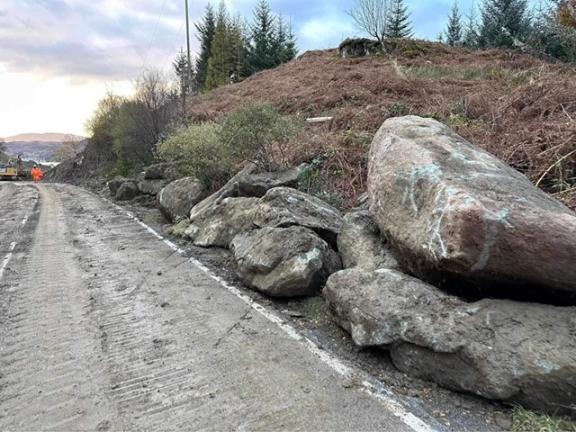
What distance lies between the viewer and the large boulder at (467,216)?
11.4ft

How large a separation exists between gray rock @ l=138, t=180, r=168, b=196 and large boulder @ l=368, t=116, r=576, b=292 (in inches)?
425

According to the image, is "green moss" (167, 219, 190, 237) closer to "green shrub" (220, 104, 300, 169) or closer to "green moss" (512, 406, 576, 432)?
"green shrub" (220, 104, 300, 169)

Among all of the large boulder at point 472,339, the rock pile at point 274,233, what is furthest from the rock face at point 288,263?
the large boulder at point 472,339

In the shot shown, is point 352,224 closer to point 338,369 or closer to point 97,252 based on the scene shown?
point 338,369

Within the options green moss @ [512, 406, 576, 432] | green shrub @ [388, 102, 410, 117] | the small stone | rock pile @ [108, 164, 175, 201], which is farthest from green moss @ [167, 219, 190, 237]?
green moss @ [512, 406, 576, 432]

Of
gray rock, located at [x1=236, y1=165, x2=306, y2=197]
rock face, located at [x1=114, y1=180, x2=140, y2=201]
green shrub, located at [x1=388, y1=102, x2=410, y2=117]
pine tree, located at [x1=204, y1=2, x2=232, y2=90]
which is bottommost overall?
rock face, located at [x1=114, y1=180, x2=140, y2=201]

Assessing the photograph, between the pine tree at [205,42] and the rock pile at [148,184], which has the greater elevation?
the pine tree at [205,42]

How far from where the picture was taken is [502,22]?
29562mm

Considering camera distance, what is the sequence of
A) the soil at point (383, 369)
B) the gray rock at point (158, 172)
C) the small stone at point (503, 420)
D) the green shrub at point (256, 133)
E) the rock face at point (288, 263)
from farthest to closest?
the gray rock at point (158, 172) → the green shrub at point (256, 133) → the rock face at point (288, 263) → the soil at point (383, 369) → the small stone at point (503, 420)

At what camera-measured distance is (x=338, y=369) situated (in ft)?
13.0

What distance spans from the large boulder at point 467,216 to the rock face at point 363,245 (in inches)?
10.7

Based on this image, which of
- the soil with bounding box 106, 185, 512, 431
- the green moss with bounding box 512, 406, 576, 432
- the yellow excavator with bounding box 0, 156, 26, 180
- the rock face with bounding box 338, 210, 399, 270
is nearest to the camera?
the green moss with bounding box 512, 406, 576, 432

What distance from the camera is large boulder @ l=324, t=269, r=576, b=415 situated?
321 centimetres

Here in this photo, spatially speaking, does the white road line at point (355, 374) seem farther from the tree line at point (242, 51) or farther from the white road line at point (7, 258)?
the tree line at point (242, 51)
